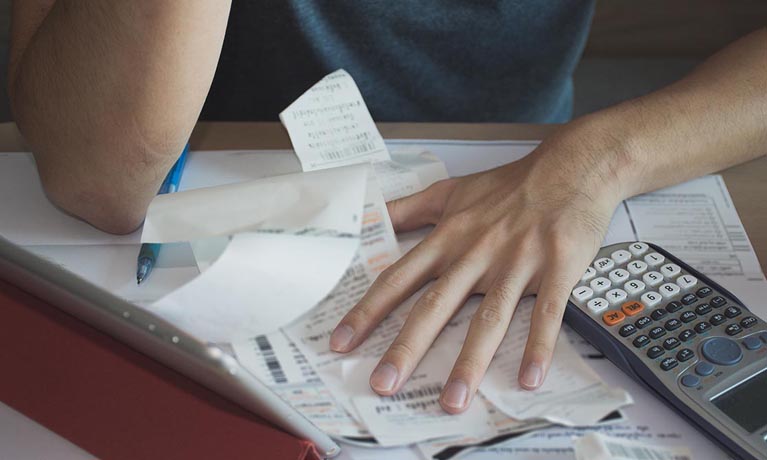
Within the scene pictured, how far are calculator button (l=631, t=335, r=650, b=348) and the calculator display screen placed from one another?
0.06 m

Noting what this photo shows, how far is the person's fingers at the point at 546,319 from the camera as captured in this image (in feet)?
1.72

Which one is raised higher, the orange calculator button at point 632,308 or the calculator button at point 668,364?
the orange calculator button at point 632,308

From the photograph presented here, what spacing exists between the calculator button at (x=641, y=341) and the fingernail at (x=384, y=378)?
0.16 metres

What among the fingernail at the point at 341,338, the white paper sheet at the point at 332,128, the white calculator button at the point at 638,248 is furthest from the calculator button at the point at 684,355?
the white paper sheet at the point at 332,128

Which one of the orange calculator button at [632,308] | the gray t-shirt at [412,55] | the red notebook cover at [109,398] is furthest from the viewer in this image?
the gray t-shirt at [412,55]

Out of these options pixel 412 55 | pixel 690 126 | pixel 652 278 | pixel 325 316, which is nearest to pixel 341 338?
pixel 325 316

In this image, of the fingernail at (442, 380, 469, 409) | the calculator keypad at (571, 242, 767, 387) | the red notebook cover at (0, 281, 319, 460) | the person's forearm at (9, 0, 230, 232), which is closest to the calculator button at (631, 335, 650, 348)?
the calculator keypad at (571, 242, 767, 387)

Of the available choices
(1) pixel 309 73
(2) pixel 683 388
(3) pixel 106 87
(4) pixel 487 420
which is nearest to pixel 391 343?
(4) pixel 487 420

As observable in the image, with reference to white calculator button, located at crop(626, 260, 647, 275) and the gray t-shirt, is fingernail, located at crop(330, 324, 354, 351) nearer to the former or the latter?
white calculator button, located at crop(626, 260, 647, 275)

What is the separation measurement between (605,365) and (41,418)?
0.38 metres

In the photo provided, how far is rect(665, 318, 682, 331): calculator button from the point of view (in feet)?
1.78

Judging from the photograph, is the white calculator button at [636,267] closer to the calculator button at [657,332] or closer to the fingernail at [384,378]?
the calculator button at [657,332]

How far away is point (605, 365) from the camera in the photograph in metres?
0.54

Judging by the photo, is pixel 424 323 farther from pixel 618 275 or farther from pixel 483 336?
pixel 618 275
